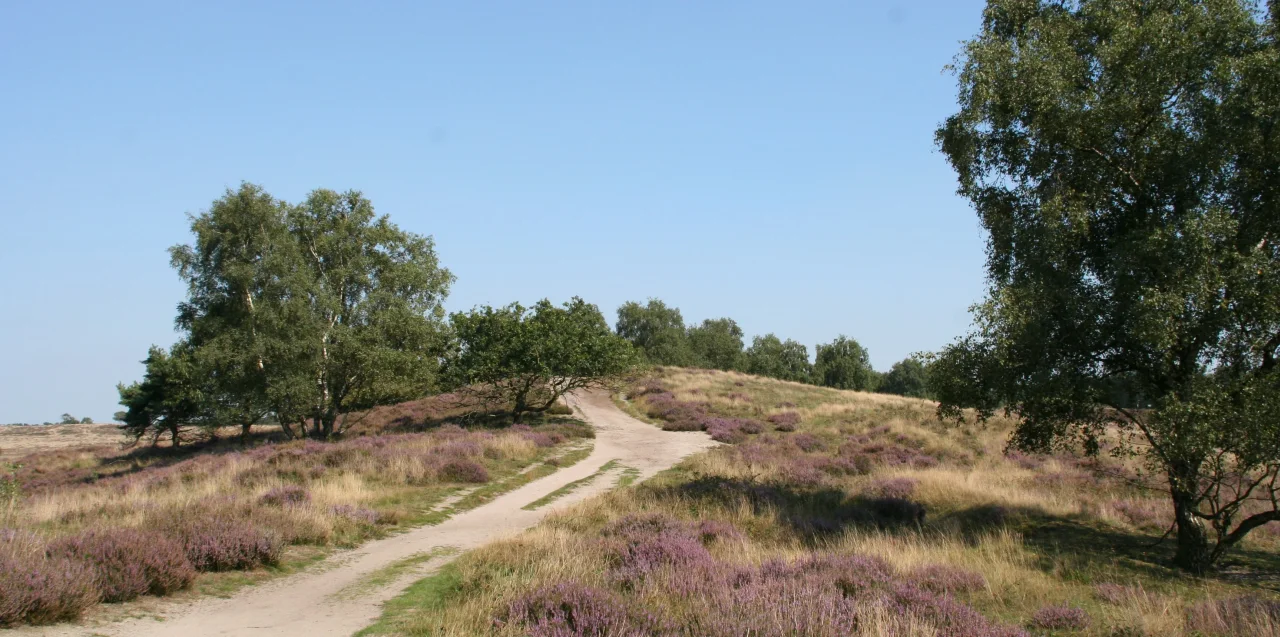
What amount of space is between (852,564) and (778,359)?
120 metres

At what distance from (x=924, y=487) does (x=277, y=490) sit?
16.4 m

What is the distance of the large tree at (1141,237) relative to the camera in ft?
34.4

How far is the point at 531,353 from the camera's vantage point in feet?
116

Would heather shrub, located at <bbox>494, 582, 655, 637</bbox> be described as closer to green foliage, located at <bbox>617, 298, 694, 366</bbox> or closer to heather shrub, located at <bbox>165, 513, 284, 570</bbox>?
heather shrub, located at <bbox>165, 513, 284, 570</bbox>

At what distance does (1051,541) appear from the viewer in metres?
14.3

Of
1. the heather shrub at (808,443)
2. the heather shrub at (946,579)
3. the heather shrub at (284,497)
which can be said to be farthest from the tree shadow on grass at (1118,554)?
the heather shrub at (284,497)

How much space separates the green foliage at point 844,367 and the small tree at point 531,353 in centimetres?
8842

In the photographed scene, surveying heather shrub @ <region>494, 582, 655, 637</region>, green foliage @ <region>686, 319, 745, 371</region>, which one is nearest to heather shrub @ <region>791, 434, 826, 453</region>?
heather shrub @ <region>494, 582, 655, 637</region>

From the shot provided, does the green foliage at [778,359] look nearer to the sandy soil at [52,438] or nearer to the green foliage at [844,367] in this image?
the green foliage at [844,367]

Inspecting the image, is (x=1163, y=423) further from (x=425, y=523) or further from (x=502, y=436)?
(x=502, y=436)

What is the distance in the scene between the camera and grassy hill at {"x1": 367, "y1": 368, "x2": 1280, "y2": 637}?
7.52 metres

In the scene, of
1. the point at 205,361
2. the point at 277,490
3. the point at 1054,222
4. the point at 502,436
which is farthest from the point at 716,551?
the point at 205,361

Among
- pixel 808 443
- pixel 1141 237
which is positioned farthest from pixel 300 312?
pixel 1141 237

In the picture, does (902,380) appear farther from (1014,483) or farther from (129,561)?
(129,561)
